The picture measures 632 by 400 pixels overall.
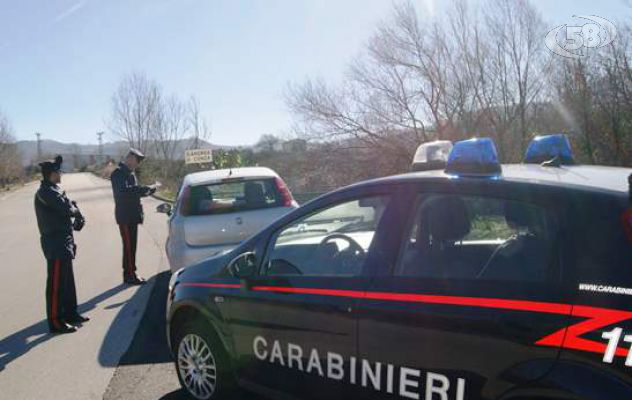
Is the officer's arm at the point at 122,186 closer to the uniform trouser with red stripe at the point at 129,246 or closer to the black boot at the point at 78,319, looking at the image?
the uniform trouser with red stripe at the point at 129,246

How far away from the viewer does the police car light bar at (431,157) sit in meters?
3.78

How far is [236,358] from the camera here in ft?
11.9

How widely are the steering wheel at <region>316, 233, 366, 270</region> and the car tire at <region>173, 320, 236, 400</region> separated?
1018mm

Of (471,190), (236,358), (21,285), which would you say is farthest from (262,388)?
(21,285)

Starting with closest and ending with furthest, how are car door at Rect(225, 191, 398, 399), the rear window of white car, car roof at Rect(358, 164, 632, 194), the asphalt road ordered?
car roof at Rect(358, 164, 632, 194) < car door at Rect(225, 191, 398, 399) < the asphalt road < the rear window of white car

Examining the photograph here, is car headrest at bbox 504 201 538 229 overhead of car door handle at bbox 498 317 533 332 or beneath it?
overhead

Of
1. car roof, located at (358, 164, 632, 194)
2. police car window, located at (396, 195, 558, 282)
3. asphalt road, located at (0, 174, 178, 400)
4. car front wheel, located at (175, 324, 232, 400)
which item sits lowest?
asphalt road, located at (0, 174, 178, 400)

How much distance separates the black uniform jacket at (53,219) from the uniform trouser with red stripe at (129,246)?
2.13 metres

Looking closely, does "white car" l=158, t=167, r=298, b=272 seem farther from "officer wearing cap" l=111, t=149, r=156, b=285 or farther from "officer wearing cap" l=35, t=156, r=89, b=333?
"officer wearing cap" l=111, t=149, r=156, b=285

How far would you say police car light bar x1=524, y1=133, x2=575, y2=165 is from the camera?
11.3ft

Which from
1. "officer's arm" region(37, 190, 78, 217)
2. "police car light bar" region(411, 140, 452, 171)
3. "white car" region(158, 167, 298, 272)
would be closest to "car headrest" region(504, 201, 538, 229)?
"police car light bar" region(411, 140, 452, 171)

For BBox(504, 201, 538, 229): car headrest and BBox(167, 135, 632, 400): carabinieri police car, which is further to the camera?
BBox(504, 201, 538, 229): car headrest

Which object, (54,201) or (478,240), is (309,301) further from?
(54,201)

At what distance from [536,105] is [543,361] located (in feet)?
61.7
